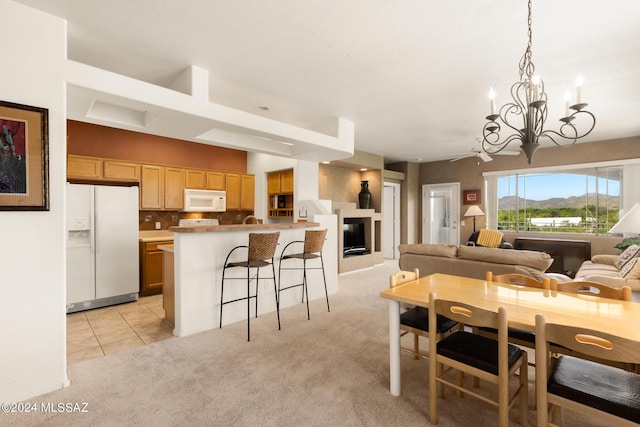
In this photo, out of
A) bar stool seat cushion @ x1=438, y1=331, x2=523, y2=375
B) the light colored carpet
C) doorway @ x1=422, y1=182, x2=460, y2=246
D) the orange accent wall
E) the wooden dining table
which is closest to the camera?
the wooden dining table

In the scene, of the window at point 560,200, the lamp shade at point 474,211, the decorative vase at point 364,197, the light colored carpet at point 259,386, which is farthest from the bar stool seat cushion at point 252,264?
the window at point 560,200

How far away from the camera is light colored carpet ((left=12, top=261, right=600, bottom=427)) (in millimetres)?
1912

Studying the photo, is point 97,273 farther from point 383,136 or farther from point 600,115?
point 600,115

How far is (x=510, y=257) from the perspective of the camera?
11.3 ft

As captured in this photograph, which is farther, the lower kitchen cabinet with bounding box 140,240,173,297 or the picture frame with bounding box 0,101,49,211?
the lower kitchen cabinet with bounding box 140,240,173,297

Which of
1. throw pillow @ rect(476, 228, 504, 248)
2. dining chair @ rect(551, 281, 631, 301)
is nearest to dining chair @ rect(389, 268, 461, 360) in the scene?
dining chair @ rect(551, 281, 631, 301)

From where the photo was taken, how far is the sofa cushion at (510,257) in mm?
3309

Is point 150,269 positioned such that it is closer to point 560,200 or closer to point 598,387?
point 598,387

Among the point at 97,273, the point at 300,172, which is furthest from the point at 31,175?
the point at 300,172

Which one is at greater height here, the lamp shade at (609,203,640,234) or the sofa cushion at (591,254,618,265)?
the lamp shade at (609,203,640,234)

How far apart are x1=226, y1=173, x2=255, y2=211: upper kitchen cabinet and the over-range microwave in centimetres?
15

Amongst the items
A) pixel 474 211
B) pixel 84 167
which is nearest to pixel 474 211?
pixel 474 211

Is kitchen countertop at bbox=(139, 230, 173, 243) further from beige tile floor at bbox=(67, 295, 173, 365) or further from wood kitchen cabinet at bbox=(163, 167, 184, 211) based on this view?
beige tile floor at bbox=(67, 295, 173, 365)

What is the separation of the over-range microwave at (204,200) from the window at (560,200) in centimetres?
627
